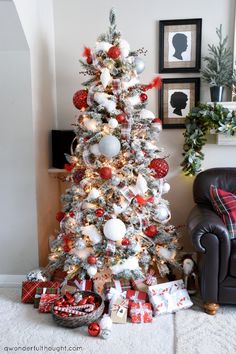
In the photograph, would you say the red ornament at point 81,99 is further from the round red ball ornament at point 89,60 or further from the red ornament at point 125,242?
the red ornament at point 125,242

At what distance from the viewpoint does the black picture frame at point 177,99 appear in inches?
116

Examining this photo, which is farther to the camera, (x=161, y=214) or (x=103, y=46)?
(x=161, y=214)

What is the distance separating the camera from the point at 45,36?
2.86 meters

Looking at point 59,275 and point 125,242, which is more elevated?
point 125,242

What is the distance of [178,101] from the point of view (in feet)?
9.82

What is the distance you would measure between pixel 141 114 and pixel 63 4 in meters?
1.46

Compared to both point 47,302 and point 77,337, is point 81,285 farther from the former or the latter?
point 77,337

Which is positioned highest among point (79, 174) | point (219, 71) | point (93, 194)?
point (219, 71)

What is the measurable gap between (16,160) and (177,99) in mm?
1565

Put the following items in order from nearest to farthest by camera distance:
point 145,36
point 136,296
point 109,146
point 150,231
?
point 109,146 < point 136,296 < point 150,231 < point 145,36

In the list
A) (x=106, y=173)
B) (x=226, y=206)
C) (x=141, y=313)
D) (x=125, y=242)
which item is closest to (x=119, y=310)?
(x=141, y=313)

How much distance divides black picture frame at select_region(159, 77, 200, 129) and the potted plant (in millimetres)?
176

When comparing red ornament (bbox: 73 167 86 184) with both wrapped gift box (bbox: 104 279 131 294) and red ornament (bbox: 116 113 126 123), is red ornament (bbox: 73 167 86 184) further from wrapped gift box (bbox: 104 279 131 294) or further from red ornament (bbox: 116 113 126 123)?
wrapped gift box (bbox: 104 279 131 294)

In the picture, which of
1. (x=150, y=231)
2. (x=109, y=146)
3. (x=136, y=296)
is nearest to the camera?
(x=109, y=146)
